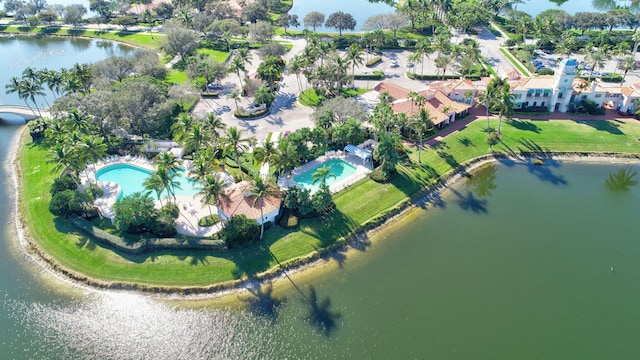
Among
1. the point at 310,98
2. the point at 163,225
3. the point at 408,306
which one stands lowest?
the point at 408,306

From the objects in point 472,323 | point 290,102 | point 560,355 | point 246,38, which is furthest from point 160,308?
point 246,38

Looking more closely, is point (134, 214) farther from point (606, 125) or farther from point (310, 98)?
point (606, 125)

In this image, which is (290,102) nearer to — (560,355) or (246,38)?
(246,38)

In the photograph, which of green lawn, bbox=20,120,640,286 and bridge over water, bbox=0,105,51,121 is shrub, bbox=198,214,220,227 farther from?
bridge over water, bbox=0,105,51,121

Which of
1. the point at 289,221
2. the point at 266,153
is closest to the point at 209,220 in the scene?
the point at 289,221

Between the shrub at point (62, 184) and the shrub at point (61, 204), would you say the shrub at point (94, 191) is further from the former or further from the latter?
the shrub at point (61, 204)

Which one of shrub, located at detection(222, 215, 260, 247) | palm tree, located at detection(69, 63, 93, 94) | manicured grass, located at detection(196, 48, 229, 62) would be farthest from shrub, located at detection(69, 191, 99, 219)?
manicured grass, located at detection(196, 48, 229, 62)
